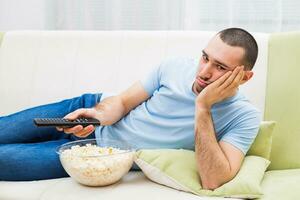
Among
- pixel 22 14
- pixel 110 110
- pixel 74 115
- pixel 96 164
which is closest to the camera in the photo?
pixel 96 164

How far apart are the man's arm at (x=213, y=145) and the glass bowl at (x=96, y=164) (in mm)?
242

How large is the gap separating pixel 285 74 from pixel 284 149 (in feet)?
1.02

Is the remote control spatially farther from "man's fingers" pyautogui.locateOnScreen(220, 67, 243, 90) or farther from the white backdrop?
the white backdrop

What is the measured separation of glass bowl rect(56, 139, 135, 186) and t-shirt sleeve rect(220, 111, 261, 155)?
1.17 feet

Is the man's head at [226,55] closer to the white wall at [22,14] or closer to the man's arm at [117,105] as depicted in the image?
the man's arm at [117,105]

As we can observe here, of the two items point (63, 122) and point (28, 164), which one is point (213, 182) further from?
point (28, 164)

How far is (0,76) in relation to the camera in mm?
2021

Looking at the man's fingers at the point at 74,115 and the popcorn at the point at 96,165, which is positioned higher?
the man's fingers at the point at 74,115

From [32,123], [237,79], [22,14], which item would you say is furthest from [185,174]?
[22,14]

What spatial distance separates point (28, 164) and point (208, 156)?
64 centimetres

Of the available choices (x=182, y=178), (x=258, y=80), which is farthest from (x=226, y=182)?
(x=258, y=80)

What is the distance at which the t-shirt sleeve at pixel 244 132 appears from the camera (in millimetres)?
1467

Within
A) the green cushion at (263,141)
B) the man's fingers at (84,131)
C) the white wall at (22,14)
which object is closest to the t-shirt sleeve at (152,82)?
the man's fingers at (84,131)

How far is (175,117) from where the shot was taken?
1.61 m
